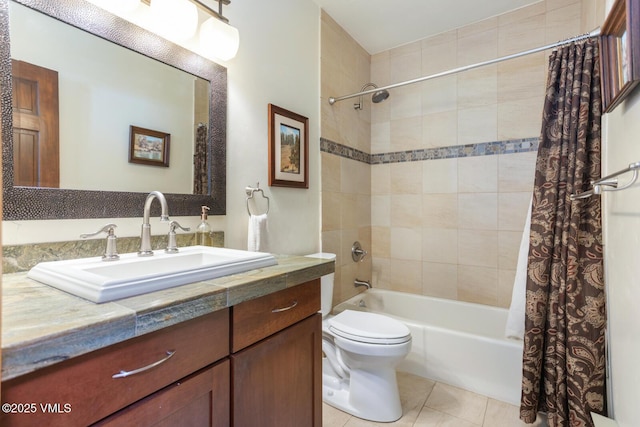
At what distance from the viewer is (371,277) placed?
2842 mm

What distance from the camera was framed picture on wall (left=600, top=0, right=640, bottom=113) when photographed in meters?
0.88

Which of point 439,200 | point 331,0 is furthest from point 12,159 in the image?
point 439,200

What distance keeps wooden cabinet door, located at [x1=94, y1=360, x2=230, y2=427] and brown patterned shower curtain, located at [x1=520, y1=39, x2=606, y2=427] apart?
4.80 feet

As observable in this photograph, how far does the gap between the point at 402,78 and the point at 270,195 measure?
1.73 m

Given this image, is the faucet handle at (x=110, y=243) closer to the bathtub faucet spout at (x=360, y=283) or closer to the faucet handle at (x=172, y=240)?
the faucet handle at (x=172, y=240)

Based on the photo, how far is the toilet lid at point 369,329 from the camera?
158 cm

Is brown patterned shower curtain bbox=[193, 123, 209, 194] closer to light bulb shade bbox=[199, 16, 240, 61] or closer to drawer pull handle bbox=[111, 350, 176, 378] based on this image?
light bulb shade bbox=[199, 16, 240, 61]

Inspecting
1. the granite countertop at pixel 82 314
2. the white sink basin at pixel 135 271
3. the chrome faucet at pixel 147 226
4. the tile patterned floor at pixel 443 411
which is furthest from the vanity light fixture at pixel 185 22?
the tile patterned floor at pixel 443 411

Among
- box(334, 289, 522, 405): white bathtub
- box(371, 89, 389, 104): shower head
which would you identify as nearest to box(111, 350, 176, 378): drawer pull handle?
box(334, 289, 522, 405): white bathtub

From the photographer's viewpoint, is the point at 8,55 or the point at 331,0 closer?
the point at 8,55

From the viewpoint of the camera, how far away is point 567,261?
1.42 meters

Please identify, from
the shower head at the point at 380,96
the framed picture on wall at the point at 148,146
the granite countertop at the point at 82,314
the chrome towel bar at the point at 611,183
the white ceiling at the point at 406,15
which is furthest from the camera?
the shower head at the point at 380,96

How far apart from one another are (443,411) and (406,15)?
2.60 meters

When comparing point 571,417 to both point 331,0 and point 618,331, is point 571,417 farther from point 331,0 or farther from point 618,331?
point 331,0
